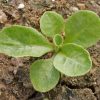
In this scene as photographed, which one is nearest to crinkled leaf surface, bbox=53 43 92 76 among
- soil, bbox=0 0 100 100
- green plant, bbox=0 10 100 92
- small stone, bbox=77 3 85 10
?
green plant, bbox=0 10 100 92

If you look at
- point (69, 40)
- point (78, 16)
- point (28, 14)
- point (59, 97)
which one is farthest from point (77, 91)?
point (28, 14)

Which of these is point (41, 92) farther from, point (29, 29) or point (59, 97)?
point (29, 29)

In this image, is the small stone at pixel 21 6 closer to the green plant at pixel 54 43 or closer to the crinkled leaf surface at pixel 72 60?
the green plant at pixel 54 43

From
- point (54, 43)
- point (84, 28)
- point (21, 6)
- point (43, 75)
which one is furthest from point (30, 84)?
point (21, 6)

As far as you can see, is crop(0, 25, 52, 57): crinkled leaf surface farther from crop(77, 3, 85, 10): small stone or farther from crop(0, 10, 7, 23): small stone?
crop(77, 3, 85, 10): small stone

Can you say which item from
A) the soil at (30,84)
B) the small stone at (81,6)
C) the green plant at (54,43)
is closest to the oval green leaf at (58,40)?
the green plant at (54,43)

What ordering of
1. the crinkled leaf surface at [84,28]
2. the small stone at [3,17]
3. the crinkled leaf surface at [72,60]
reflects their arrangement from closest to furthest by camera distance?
the crinkled leaf surface at [72,60] → the crinkled leaf surface at [84,28] → the small stone at [3,17]

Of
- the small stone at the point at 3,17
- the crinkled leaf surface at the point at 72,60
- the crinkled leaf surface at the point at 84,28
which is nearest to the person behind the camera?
the crinkled leaf surface at the point at 72,60

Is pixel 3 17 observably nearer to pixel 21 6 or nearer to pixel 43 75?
pixel 21 6

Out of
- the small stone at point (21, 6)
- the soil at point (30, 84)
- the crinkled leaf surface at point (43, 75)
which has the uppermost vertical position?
the small stone at point (21, 6)
